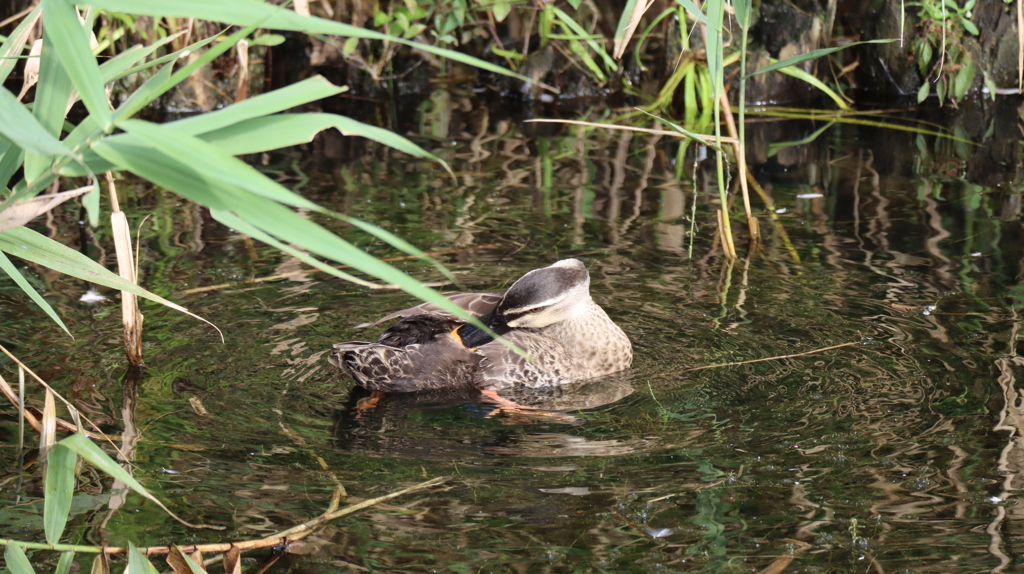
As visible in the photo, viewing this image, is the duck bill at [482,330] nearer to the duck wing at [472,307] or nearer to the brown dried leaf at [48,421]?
the duck wing at [472,307]

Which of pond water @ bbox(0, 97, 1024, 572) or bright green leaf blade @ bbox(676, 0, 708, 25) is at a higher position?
bright green leaf blade @ bbox(676, 0, 708, 25)

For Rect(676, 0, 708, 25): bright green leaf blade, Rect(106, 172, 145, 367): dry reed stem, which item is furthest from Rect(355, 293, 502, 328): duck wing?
Rect(676, 0, 708, 25): bright green leaf blade

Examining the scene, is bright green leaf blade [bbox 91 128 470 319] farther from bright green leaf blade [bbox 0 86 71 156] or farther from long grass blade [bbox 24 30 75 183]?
long grass blade [bbox 24 30 75 183]

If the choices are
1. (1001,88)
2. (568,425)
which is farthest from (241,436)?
(1001,88)

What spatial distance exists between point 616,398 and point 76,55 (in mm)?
2810

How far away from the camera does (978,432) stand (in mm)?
4062

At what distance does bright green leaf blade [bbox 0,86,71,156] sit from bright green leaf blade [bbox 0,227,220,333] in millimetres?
862

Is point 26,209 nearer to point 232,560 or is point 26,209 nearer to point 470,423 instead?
point 232,560

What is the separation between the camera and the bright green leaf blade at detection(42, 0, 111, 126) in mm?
2332

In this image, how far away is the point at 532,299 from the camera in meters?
4.86

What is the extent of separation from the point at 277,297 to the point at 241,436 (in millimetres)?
1512

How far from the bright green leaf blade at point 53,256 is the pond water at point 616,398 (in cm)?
76

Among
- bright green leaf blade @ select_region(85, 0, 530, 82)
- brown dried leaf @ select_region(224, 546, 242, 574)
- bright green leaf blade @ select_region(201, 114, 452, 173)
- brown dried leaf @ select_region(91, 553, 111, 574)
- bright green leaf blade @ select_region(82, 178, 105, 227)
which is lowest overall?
brown dried leaf @ select_region(224, 546, 242, 574)

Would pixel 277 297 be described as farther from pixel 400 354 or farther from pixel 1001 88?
pixel 1001 88
